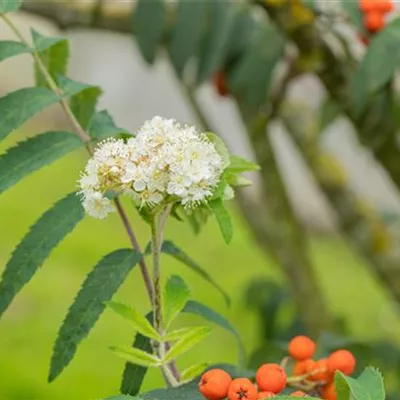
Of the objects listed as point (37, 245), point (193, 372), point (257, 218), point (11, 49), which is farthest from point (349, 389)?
point (257, 218)

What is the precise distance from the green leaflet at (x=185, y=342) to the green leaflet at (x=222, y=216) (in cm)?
7

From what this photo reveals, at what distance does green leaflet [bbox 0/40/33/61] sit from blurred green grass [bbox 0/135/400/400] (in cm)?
116

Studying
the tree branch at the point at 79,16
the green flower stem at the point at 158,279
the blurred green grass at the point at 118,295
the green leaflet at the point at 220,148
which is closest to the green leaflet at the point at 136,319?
the green flower stem at the point at 158,279

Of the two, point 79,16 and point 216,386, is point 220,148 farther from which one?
point 79,16

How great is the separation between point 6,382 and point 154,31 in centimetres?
116

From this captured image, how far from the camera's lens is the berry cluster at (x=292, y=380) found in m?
0.64

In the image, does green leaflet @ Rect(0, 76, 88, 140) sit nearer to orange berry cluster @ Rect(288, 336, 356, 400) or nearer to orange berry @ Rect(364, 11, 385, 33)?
orange berry cluster @ Rect(288, 336, 356, 400)

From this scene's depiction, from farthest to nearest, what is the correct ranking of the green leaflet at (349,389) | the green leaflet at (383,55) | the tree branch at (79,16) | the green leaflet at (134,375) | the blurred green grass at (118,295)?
1. the blurred green grass at (118,295)
2. the tree branch at (79,16)
3. the green leaflet at (383,55)
4. the green leaflet at (134,375)
5. the green leaflet at (349,389)

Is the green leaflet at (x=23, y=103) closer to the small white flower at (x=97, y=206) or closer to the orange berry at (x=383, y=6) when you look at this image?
the small white flower at (x=97, y=206)

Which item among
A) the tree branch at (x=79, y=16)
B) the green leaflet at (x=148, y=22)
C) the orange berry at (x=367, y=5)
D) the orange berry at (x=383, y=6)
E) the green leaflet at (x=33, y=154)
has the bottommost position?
the green leaflet at (x=33, y=154)

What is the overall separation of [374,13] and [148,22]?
29cm

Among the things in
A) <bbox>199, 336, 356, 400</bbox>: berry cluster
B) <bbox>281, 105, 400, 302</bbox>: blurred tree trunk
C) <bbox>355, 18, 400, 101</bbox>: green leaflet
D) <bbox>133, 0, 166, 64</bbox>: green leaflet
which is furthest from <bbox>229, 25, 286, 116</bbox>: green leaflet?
<bbox>199, 336, 356, 400</bbox>: berry cluster

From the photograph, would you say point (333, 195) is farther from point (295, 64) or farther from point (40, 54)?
point (40, 54)

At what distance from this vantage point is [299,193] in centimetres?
426
